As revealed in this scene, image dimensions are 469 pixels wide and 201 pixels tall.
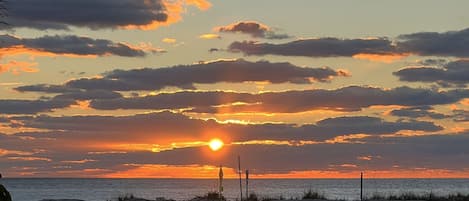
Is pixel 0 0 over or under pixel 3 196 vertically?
over

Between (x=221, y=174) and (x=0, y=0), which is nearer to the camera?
(x=0, y=0)

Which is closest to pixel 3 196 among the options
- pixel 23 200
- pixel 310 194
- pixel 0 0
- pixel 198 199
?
pixel 0 0

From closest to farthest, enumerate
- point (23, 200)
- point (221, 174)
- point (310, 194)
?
point (221, 174) → point (310, 194) → point (23, 200)

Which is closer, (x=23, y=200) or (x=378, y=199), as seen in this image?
(x=378, y=199)

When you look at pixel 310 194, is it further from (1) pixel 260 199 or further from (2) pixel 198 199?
(2) pixel 198 199

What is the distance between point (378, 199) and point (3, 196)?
34.3m

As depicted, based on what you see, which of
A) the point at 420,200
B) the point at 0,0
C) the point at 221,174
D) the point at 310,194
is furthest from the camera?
the point at 310,194

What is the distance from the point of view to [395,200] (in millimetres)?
46125

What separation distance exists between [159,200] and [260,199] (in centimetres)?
531

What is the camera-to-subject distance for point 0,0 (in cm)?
1430

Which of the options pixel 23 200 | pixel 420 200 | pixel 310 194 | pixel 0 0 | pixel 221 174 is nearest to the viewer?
pixel 0 0

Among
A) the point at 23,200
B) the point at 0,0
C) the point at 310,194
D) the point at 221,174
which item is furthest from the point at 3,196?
the point at 23,200

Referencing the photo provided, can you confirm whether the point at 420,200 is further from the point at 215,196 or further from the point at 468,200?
the point at 215,196

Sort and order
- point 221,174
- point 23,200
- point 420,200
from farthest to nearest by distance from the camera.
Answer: point 23,200 → point 420,200 → point 221,174
